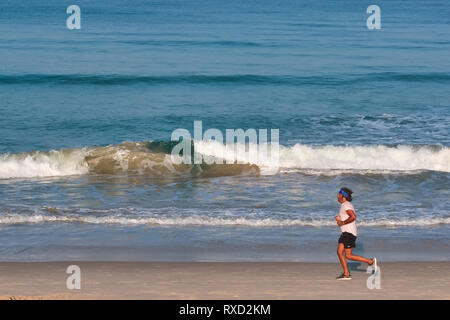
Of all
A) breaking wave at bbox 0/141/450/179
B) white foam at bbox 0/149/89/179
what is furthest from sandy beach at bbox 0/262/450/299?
white foam at bbox 0/149/89/179

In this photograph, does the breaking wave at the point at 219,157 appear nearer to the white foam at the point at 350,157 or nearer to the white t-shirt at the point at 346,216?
the white foam at the point at 350,157

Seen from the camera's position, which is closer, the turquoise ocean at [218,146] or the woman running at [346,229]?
the woman running at [346,229]

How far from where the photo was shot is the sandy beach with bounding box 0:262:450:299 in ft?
27.1

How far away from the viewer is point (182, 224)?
1226 centimetres

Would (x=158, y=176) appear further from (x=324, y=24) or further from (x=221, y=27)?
(x=324, y=24)

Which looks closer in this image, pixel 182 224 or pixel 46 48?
pixel 182 224

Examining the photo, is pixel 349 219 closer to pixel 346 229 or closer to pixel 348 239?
pixel 346 229

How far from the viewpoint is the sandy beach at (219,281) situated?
8.26 m

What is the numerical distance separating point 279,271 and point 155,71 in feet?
78.4

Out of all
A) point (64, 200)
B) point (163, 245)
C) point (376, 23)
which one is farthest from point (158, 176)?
point (376, 23)

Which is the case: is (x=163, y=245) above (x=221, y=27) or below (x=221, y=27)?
below

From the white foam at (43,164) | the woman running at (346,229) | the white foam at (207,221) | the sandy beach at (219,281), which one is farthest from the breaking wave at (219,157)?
the woman running at (346,229)

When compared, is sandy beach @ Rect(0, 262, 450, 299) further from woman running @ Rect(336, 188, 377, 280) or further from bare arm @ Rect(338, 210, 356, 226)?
bare arm @ Rect(338, 210, 356, 226)

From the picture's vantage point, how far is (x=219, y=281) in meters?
8.95
